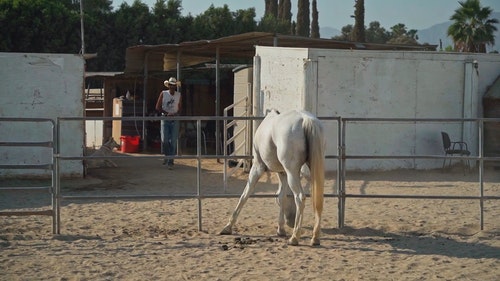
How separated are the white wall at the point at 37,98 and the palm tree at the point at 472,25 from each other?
2459 centimetres

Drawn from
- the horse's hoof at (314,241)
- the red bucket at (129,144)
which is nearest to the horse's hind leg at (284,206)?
the horse's hoof at (314,241)

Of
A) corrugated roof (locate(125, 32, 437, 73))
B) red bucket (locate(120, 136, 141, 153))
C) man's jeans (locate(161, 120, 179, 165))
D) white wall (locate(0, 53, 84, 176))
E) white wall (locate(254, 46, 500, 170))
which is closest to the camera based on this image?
white wall (locate(0, 53, 84, 176))

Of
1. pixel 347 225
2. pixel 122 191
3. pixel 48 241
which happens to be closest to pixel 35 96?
pixel 122 191

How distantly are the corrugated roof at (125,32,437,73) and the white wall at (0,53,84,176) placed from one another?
360 centimetres

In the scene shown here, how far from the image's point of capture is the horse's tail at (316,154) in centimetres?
650

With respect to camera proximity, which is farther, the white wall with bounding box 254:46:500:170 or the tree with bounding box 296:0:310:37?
the tree with bounding box 296:0:310:37

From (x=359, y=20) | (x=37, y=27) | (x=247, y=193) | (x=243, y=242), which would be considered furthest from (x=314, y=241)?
(x=359, y=20)

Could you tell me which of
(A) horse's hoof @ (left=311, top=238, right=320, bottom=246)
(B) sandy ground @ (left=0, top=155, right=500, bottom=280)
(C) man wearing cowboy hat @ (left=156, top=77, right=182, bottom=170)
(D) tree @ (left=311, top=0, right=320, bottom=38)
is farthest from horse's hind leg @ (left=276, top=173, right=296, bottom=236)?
(D) tree @ (left=311, top=0, right=320, bottom=38)

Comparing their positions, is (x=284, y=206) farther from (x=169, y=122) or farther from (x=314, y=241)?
(x=169, y=122)

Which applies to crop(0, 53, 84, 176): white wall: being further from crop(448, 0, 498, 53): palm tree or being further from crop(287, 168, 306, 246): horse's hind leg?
crop(448, 0, 498, 53): palm tree

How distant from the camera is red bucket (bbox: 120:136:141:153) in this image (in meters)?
16.8

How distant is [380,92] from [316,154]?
6.82 m

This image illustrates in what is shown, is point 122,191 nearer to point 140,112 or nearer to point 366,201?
point 366,201

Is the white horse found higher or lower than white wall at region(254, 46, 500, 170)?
lower
